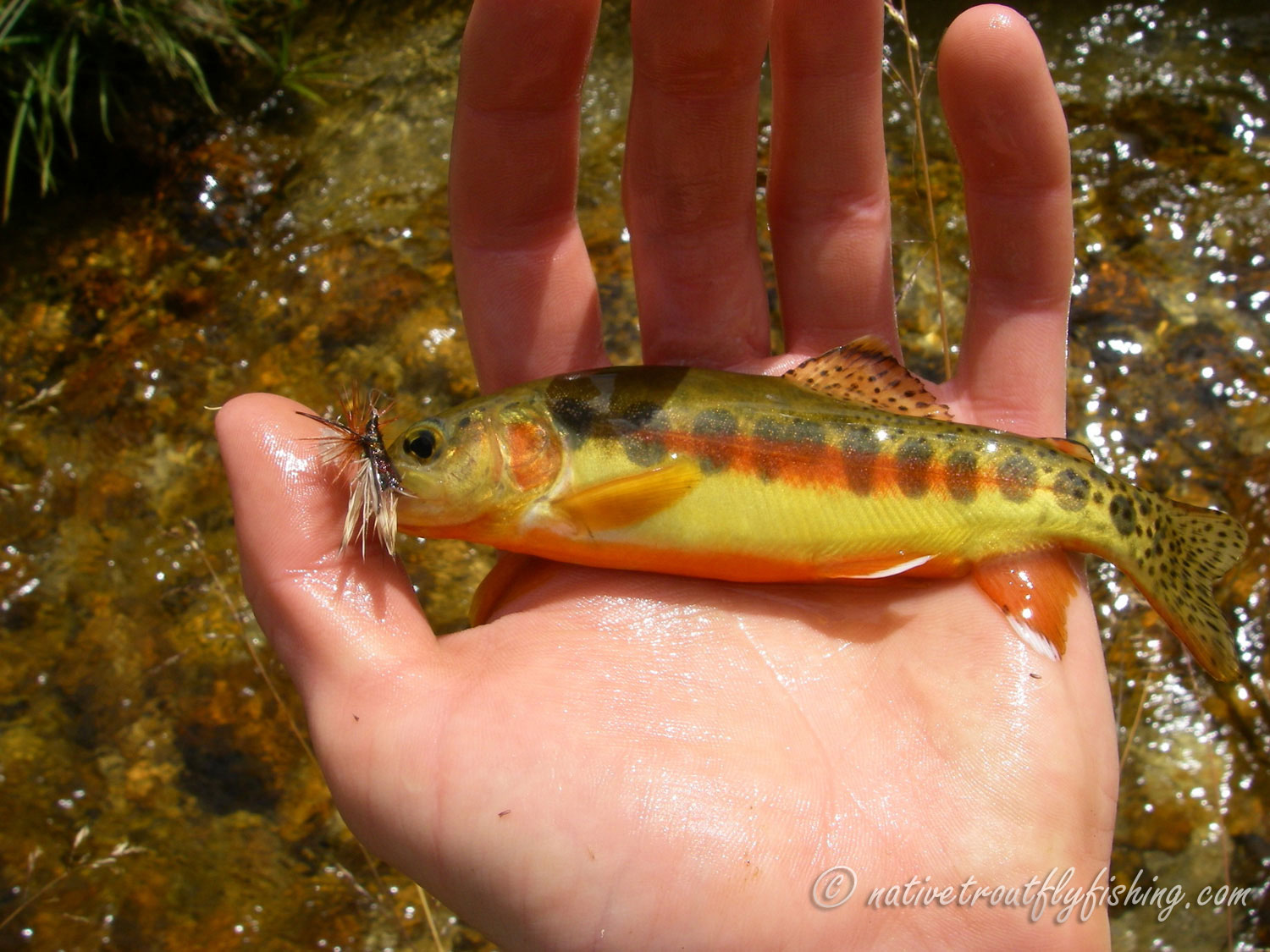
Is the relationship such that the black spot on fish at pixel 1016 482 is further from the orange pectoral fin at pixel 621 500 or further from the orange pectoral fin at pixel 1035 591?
the orange pectoral fin at pixel 621 500

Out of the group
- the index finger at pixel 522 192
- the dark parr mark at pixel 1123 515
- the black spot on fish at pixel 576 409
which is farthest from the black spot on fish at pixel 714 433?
the dark parr mark at pixel 1123 515

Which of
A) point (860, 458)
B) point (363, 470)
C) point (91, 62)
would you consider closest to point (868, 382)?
point (860, 458)

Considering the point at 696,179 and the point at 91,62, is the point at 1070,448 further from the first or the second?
the point at 91,62

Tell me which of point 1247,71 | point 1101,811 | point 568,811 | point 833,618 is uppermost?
point 1247,71

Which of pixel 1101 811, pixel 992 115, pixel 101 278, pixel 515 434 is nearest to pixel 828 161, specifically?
pixel 992 115

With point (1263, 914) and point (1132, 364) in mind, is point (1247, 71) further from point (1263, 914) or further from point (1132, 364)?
point (1263, 914)

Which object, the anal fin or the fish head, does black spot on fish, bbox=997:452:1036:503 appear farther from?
the fish head
